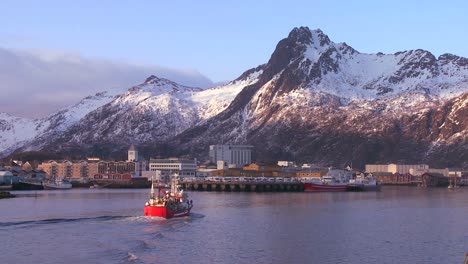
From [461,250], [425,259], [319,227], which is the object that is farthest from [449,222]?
[425,259]

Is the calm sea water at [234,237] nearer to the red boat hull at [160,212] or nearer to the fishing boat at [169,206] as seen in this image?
the red boat hull at [160,212]

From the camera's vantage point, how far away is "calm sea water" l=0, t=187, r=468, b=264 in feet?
194

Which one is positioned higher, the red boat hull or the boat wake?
the red boat hull

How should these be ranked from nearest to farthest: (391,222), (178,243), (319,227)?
(178,243) → (319,227) → (391,222)

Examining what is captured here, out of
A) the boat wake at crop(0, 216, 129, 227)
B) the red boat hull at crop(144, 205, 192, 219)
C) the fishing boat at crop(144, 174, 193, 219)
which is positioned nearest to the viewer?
the boat wake at crop(0, 216, 129, 227)

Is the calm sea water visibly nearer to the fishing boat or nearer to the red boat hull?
the red boat hull

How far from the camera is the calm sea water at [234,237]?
59.2 metres

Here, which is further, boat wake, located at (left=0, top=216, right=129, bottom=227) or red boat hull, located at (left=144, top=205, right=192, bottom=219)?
red boat hull, located at (left=144, top=205, right=192, bottom=219)

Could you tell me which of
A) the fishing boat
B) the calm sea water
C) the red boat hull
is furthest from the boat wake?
the fishing boat

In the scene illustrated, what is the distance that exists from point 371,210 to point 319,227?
3018 cm

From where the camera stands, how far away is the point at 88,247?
62875 mm

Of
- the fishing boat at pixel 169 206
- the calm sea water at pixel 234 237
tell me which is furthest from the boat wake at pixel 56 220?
the fishing boat at pixel 169 206

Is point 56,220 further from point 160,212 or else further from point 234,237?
point 234,237

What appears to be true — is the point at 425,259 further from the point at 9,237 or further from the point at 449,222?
the point at 9,237
